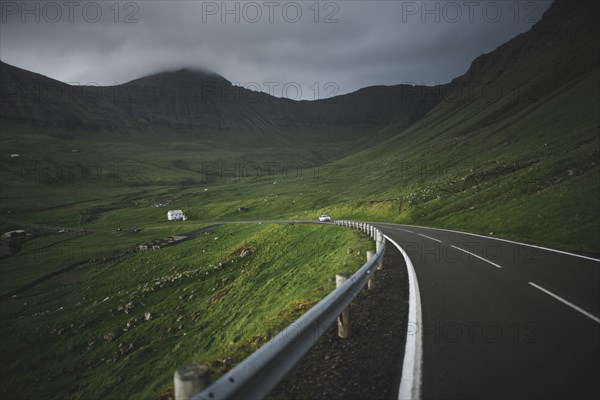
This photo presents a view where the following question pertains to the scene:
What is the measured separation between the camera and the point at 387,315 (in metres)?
7.32

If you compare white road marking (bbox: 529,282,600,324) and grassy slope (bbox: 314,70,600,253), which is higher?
grassy slope (bbox: 314,70,600,253)

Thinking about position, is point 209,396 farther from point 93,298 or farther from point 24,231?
point 24,231

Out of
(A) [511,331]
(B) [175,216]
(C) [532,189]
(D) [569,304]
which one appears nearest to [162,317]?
(A) [511,331]

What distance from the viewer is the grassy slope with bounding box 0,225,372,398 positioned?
43.5 ft

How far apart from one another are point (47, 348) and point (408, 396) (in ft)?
85.6

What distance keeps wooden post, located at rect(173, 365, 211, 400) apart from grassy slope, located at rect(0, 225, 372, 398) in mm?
4303

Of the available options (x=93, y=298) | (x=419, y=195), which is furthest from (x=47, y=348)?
(x=419, y=195)

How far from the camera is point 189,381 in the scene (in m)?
2.45

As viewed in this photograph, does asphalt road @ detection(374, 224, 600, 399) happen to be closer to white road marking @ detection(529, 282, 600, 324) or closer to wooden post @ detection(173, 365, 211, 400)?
white road marking @ detection(529, 282, 600, 324)

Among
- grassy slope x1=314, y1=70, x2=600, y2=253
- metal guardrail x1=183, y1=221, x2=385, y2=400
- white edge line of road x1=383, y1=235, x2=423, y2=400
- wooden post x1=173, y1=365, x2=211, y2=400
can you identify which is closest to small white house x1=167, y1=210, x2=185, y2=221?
grassy slope x1=314, y1=70, x2=600, y2=253

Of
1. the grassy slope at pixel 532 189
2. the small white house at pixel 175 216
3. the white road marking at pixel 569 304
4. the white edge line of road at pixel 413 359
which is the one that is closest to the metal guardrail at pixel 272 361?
the white edge line of road at pixel 413 359

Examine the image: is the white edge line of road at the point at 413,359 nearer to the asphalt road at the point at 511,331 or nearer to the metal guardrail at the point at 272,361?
the asphalt road at the point at 511,331

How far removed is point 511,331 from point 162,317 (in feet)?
65.4

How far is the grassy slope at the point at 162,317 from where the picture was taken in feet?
43.5
